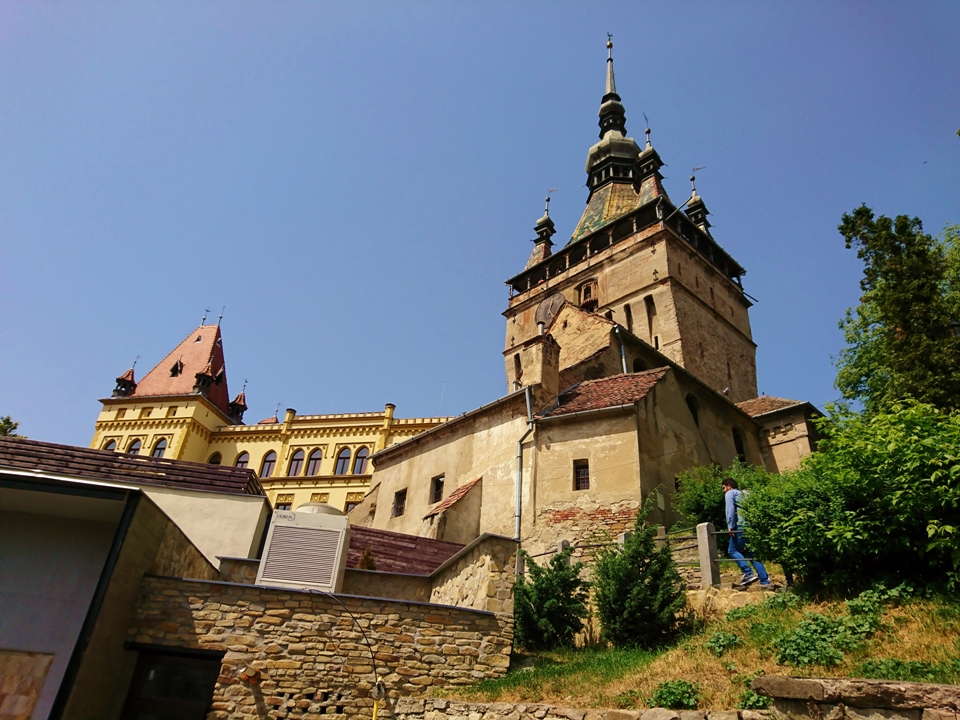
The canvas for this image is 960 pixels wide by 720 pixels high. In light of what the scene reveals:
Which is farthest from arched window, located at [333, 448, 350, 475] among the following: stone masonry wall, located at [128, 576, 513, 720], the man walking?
stone masonry wall, located at [128, 576, 513, 720]

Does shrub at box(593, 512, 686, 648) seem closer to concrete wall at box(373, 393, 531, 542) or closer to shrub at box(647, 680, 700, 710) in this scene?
shrub at box(647, 680, 700, 710)

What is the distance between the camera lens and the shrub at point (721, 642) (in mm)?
8734

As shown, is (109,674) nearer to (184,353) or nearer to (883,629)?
(883,629)

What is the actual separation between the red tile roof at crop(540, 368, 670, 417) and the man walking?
563 centimetres

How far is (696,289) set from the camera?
124ft

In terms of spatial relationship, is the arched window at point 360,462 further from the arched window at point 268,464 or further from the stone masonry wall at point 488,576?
the stone masonry wall at point 488,576

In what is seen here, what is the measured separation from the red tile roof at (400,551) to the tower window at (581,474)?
3586 mm

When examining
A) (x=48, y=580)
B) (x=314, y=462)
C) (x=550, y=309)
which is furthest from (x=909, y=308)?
(x=314, y=462)

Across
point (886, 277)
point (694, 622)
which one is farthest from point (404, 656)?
point (886, 277)

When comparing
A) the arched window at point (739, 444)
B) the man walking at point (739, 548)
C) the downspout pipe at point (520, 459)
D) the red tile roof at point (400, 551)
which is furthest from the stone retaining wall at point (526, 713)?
the arched window at point (739, 444)

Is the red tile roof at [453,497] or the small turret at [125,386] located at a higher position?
the small turret at [125,386]

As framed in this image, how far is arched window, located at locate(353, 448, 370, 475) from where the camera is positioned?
38188 mm

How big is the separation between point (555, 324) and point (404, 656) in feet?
63.2

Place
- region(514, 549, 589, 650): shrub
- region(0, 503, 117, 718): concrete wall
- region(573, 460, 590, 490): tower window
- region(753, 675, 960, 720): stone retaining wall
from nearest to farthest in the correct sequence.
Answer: region(753, 675, 960, 720): stone retaining wall, region(0, 503, 117, 718): concrete wall, region(514, 549, 589, 650): shrub, region(573, 460, 590, 490): tower window
